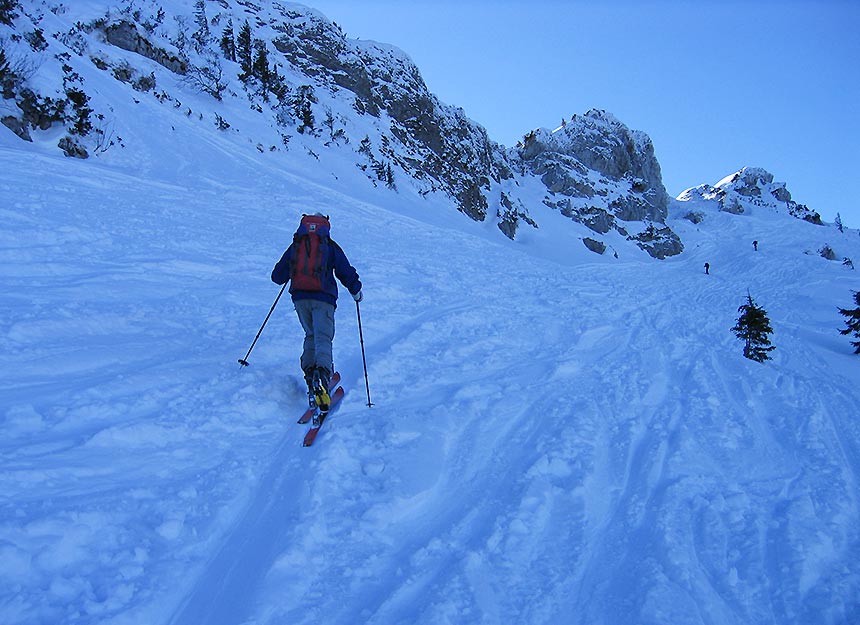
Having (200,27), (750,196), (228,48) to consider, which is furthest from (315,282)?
(750,196)

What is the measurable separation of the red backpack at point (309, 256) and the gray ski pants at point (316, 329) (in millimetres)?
186

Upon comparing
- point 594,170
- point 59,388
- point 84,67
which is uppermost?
point 594,170

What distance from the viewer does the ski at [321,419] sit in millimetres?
4224

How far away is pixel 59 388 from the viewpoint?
413 cm

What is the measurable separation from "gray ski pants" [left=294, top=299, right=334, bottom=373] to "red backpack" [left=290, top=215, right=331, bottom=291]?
0.61ft

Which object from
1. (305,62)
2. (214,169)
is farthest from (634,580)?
(305,62)

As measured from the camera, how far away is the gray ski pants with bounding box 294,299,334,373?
485 centimetres

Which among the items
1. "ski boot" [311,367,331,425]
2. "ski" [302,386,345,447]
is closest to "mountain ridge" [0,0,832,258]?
"ski" [302,386,345,447]

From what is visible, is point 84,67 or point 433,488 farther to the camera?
point 84,67

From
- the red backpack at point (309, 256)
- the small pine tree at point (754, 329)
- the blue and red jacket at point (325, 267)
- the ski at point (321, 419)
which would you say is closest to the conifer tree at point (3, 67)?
the blue and red jacket at point (325, 267)

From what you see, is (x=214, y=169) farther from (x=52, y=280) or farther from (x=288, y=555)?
(x=288, y=555)

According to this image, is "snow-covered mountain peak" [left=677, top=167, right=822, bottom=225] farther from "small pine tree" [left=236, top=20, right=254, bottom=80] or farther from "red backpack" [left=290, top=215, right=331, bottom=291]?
"red backpack" [left=290, top=215, right=331, bottom=291]

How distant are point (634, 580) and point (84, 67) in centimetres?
2339

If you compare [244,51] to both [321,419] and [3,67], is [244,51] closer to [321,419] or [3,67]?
[3,67]
